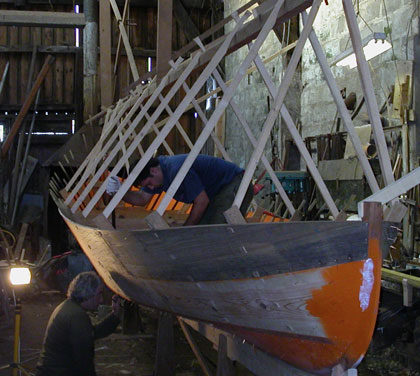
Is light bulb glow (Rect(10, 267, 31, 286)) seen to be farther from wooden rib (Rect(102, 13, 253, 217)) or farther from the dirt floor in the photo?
the dirt floor

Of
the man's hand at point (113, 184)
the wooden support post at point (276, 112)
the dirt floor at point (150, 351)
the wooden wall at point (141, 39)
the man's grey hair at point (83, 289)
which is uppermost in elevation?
the wooden wall at point (141, 39)

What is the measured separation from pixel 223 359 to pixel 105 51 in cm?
781

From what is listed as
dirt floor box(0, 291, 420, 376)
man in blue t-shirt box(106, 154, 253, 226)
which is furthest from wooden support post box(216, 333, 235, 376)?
dirt floor box(0, 291, 420, 376)

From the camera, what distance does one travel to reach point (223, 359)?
13.1ft

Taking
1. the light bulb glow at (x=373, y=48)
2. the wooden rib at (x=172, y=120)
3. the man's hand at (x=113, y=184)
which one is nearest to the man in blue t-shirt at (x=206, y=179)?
the man's hand at (x=113, y=184)

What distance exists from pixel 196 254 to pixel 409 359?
280 centimetres

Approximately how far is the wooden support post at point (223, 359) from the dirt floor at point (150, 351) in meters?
1.67

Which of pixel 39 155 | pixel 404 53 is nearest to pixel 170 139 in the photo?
pixel 39 155

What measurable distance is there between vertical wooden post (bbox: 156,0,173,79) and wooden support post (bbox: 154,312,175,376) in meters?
2.83

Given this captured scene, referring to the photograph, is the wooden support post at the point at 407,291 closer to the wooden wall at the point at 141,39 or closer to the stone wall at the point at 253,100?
the stone wall at the point at 253,100

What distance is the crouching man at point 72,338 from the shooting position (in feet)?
12.1

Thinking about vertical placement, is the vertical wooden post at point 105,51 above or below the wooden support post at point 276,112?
above

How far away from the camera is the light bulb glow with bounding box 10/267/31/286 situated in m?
4.43

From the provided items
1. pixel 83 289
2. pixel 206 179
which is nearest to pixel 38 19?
pixel 206 179
